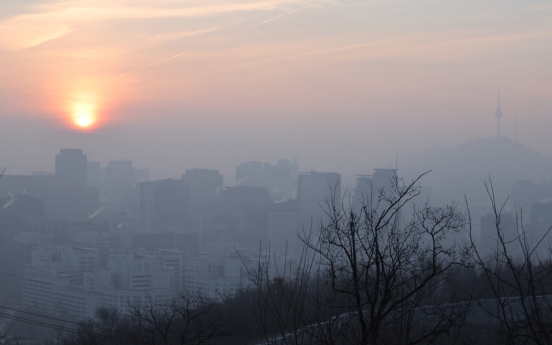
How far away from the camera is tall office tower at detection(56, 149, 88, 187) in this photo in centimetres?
6694

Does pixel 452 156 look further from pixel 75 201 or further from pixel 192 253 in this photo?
pixel 75 201

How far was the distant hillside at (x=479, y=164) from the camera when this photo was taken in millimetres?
52978

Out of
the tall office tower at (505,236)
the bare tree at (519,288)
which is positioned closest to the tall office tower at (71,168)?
the tall office tower at (505,236)

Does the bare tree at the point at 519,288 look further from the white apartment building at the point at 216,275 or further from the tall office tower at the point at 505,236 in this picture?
the white apartment building at the point at 216,275

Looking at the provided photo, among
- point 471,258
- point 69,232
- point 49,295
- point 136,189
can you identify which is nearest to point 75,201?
point 136,189

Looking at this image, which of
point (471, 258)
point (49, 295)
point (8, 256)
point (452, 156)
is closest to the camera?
point (471, 258)

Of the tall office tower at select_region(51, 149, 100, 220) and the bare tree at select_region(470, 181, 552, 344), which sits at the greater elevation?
the tall office tower at select_region(51, 149, 100, 220)

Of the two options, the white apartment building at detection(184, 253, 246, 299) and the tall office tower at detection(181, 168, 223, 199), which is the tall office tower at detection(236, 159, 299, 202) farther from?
the white apartment building at detection(184, 253, 246, 299)

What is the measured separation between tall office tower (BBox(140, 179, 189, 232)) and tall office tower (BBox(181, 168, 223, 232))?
1931 millimetres

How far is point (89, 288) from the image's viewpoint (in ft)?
98.1

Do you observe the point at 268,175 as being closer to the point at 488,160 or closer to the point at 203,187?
the point at 203,187

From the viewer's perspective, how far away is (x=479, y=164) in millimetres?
64312

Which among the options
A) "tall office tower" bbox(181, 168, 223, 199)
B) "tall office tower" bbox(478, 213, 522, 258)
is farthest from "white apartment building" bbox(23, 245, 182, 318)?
"tall office tower" bbox(181, 168, 223, 199)

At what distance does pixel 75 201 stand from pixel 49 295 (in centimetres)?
3455
